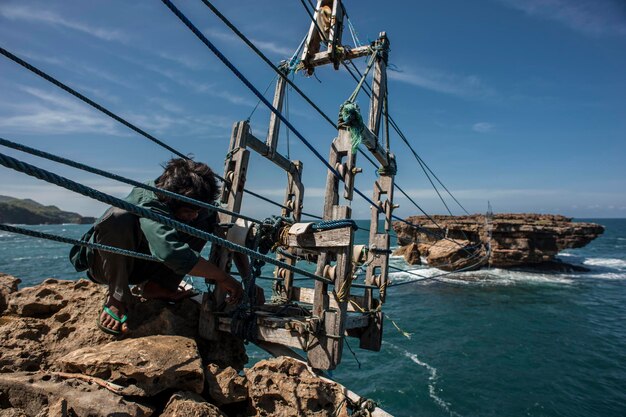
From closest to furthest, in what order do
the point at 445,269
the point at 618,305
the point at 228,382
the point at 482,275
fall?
the point at 228,382
the point at 618,305
the point at 482,275
the point at 445,269

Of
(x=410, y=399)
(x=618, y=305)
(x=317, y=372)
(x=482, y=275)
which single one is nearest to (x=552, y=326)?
(x=618, y=305)

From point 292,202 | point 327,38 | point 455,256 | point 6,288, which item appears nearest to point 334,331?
point 292,202

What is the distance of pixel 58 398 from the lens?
8.31 feet

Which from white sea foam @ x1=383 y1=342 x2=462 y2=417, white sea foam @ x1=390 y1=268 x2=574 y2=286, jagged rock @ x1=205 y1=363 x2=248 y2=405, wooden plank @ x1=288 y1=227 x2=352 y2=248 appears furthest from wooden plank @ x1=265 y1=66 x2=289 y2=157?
white sea foam @ x1=390 y1=268 x2=574 y2=286

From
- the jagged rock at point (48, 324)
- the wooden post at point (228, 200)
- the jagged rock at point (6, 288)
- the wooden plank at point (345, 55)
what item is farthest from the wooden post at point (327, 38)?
the jagged rock at point (6, 288)

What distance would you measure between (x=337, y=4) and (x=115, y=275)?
602 centimetres

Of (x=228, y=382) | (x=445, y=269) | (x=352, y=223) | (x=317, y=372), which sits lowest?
(x=445, y=269)

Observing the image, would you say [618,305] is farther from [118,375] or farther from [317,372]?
[118,375]

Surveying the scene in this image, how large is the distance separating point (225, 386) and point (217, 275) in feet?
3.71

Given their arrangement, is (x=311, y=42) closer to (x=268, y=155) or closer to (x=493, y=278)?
(x=268, y=155)

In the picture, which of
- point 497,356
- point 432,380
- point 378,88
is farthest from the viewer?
point 497,356

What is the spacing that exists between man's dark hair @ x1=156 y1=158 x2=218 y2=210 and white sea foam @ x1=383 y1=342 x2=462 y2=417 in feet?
31.7

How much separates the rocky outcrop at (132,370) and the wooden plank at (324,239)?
1.33m

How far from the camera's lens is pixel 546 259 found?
36750 millimetres
